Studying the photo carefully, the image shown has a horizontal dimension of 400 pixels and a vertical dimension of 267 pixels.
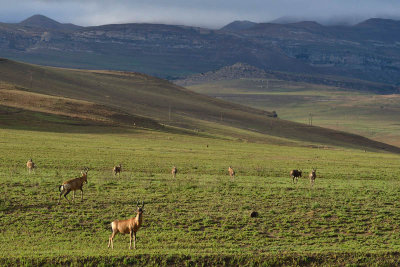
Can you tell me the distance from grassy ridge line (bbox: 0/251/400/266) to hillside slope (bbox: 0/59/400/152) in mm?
94870

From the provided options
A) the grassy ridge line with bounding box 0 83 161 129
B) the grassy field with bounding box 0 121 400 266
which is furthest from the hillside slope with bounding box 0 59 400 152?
the grassy field with bounding box 0 121 400 266

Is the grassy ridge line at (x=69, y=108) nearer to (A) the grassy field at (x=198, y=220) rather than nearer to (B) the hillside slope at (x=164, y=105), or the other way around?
(B) the hillside slope at (x=164, y=105)

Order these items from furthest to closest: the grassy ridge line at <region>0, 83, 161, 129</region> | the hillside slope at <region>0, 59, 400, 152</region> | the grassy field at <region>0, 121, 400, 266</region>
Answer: the hillside slope at <region>0, 59, 400, 152</region> < the grassy ridge line at <region>0, 83, 161, 129</region> < the grassy field at <region>0, 121, 400, 266</region>

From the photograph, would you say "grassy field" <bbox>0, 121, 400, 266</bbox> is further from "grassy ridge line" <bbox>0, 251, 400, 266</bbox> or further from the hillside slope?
the hillside slope

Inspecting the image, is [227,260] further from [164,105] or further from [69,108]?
[164,105]

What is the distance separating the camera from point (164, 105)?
16488cm

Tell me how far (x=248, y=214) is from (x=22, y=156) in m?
28.3

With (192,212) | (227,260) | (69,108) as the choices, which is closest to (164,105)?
(69,108)

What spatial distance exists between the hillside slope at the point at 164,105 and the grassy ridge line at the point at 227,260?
94.9m

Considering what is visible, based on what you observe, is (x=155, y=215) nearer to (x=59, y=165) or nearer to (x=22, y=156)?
(x=59, y=165)

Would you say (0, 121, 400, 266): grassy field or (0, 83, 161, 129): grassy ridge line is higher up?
(0, 121, 400, 266): grassy field

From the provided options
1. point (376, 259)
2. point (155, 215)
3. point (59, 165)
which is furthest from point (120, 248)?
point (59, 165)

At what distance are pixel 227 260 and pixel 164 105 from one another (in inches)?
5711

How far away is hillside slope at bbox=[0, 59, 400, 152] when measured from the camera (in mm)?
135250
